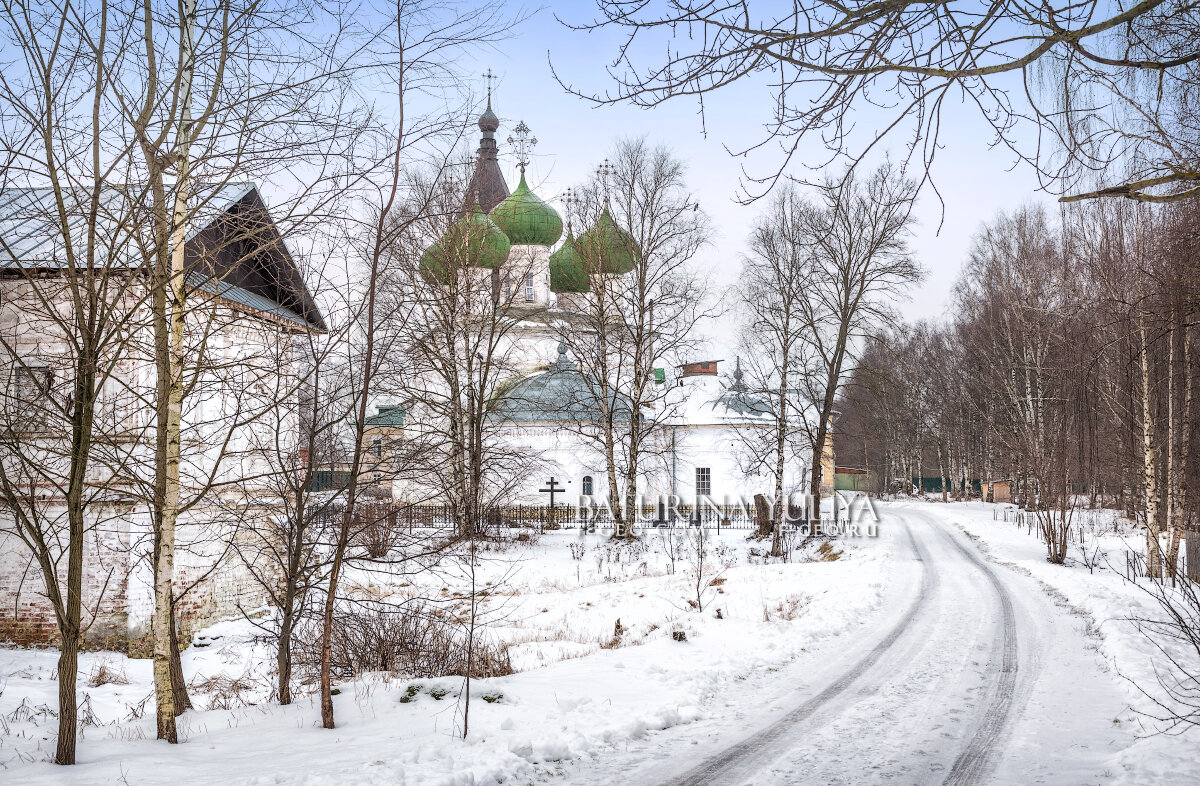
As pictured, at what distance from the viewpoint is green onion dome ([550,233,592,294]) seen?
24.9m

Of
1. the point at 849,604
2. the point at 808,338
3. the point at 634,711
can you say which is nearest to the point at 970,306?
the point at 808,338

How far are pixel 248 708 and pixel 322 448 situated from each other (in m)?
2.48

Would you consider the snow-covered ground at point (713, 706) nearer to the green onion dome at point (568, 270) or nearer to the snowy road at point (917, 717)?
the snowy road at point (917, 717)

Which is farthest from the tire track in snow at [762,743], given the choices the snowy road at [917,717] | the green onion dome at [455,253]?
the green onion dome at [455,253]

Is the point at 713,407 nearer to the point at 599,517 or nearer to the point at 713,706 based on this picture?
the point at 599,517

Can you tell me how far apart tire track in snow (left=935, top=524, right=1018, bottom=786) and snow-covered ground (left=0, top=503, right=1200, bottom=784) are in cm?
3

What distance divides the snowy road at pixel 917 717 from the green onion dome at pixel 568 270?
15803 mm

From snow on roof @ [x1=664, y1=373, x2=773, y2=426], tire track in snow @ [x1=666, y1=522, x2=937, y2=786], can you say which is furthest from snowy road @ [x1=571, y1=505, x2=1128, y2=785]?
snow on roof @ [x1=664, y1=373, x2=773, y2=426]

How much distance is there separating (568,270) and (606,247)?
856 centimetres

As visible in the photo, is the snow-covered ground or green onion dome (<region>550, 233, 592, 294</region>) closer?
the snow-covered ground

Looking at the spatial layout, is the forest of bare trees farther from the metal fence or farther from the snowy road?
the metal fence

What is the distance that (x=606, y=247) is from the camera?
23328 millimetres

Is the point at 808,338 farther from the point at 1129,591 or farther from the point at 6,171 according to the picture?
the point at 6,171

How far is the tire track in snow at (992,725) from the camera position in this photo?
5.42 meters
